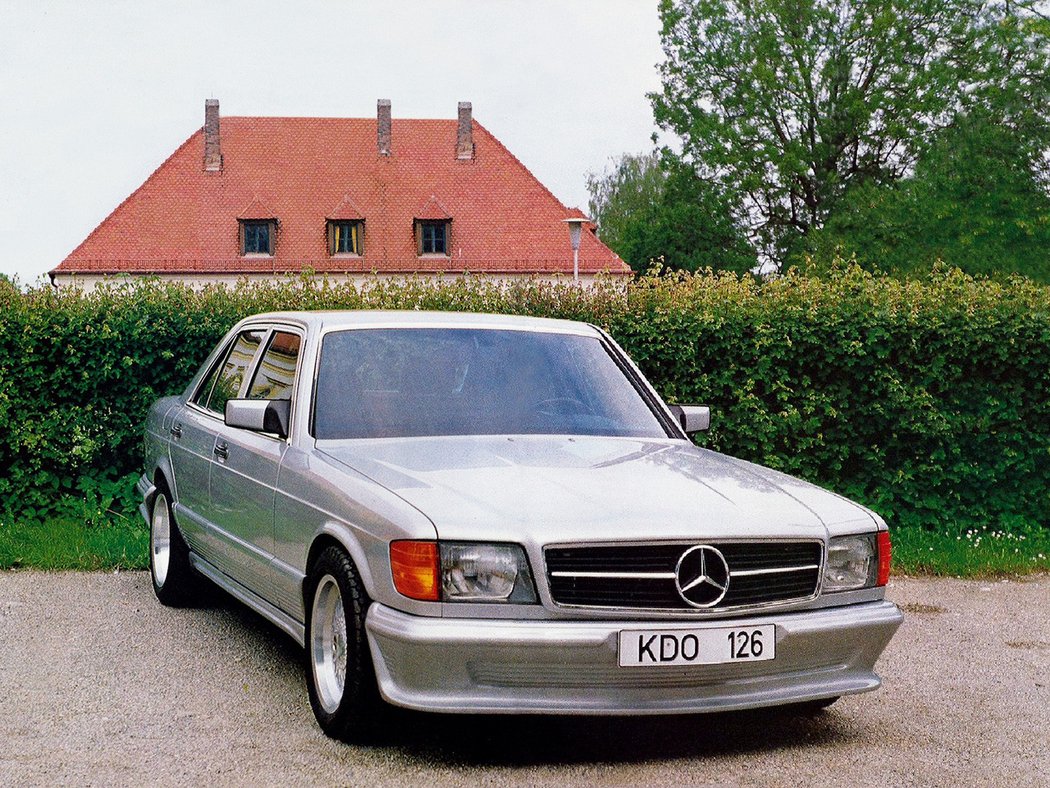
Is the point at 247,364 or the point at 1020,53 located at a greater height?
the point at 1020,53

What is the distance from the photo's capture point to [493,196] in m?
49.8

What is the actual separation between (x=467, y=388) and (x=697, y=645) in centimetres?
A: 187

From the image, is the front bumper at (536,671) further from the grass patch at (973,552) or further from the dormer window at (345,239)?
the dormer window at (345,239)

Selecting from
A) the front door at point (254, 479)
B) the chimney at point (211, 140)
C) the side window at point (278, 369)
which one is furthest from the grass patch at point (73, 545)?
the chimney at point (211, 140)

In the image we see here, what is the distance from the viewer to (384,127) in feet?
167

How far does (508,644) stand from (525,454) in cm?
115

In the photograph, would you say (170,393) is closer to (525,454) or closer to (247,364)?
(247,364)

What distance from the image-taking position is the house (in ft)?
155

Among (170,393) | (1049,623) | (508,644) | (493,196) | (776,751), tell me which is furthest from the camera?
(493,196)

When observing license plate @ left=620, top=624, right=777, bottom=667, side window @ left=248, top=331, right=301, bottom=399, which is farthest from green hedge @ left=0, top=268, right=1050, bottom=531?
license plate @ left=620, top=624, right=777, bottom=667

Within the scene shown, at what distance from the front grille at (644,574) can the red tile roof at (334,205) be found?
135ft

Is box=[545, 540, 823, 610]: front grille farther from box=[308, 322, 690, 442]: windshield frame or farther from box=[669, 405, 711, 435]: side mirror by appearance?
box=[669, 405, 711, 435]: side mirror

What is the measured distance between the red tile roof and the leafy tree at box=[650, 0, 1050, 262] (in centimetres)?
576

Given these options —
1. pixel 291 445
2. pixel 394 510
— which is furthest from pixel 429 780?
pixel 291 445
